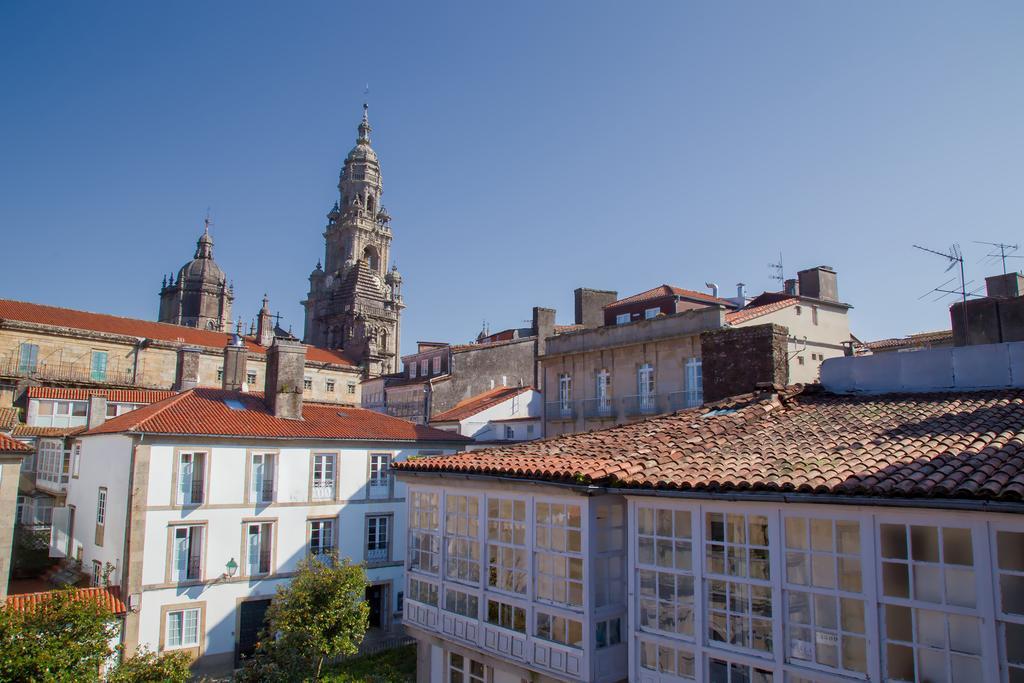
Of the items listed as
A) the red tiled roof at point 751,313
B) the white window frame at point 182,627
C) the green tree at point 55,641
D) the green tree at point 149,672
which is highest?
the red tiled roof at point 751,313

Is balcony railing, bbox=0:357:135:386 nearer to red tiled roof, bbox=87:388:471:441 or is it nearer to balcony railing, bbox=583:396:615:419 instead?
red tiled roof, bbox=87:388:471:441

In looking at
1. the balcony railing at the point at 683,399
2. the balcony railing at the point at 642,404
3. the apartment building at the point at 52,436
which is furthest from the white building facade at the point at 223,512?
the balcony railing at the point at 683,399

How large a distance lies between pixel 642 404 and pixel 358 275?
2119 inches

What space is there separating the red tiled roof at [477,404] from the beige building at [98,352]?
13055 millimetres

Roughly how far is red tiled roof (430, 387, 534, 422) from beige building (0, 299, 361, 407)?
1306cm

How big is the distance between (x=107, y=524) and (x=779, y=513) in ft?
72.9

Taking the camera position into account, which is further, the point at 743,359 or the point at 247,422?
the point at 247,422

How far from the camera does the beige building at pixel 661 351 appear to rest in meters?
26.2

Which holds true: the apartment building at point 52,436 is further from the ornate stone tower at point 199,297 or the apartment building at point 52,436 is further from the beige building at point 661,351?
the ornate stone tower at point 199,297

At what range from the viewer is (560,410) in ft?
100

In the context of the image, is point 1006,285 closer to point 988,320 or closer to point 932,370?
point 988,320

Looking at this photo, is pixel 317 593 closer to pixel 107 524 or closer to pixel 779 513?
pixel 107 524

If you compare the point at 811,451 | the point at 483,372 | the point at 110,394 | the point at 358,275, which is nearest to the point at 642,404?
the point at 483,372

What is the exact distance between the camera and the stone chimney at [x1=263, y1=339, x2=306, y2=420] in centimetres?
2597
